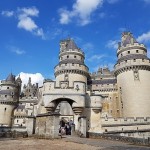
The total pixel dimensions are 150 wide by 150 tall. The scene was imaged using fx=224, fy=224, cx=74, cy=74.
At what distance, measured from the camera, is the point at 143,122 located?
30.9 metres

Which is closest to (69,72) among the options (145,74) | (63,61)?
(63,61)

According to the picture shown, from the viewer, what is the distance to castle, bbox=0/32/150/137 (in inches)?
998

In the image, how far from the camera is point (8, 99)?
59.5 metres

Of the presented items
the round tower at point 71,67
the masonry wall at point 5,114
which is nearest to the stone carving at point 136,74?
the round tower at point 71,67

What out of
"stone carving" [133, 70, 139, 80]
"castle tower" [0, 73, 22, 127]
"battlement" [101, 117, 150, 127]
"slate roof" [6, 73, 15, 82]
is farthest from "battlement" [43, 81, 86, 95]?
"slate roof" [6, 73, 15, 82]

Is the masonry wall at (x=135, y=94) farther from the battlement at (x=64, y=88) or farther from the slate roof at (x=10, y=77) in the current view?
the slate roof at (x=10, y=77)

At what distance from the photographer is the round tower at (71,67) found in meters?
41.5

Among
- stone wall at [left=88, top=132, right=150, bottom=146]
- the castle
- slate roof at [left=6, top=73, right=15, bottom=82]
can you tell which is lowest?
stone wall at [left=88, top=132, right=150, bottom=146]

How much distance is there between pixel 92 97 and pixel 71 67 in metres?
16.3

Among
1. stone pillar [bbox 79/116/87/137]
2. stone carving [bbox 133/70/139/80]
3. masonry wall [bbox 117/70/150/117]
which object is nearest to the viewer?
stone pillar [bbox 79/116/87/137]

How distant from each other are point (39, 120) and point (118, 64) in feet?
91.5

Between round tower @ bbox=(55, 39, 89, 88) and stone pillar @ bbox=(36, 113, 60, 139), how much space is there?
957 inches

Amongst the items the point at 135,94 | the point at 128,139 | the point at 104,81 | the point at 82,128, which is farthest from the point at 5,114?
the point at 128,139

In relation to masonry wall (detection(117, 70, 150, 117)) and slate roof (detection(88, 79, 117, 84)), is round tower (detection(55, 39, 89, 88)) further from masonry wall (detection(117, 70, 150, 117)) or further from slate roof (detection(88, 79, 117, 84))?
masonry wall (detection(117, 70, 150, 117))
